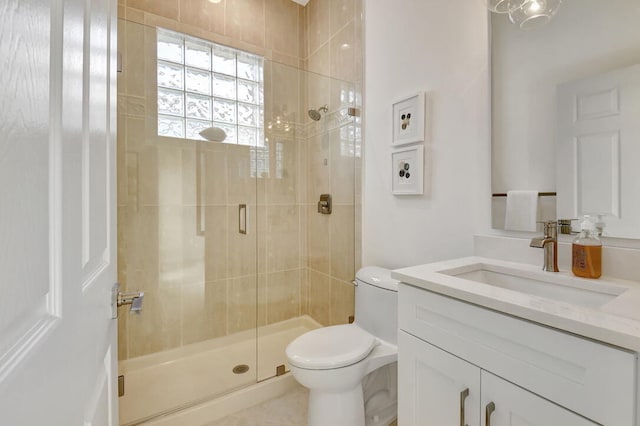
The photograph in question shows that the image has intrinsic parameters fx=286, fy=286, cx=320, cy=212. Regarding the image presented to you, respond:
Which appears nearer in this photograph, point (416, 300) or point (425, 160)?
point (416, 300)

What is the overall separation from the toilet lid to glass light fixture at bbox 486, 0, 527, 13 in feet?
5.05

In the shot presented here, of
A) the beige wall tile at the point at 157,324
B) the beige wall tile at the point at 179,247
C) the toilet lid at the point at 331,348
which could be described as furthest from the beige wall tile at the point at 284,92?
the toilet lid at the point at 331,348

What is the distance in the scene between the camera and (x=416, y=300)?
946mm

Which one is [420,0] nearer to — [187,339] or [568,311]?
[568,311]

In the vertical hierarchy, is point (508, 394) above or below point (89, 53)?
below

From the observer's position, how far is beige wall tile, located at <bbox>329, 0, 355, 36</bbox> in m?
2.06

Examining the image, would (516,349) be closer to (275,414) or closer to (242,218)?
(275,414)

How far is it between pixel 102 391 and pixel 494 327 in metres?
0.92

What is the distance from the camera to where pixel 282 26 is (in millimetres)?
2430

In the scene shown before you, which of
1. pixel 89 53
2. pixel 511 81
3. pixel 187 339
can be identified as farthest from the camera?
pixel 187 339

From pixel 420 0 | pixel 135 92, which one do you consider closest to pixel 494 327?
pixel 420 0

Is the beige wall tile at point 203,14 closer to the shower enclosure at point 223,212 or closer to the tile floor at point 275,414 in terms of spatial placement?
the shower enclosure at point 223,212

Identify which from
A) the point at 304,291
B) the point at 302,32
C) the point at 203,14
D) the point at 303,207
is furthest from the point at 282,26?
the point at 304,291

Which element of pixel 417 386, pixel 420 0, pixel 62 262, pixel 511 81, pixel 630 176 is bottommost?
pixel 417 386
